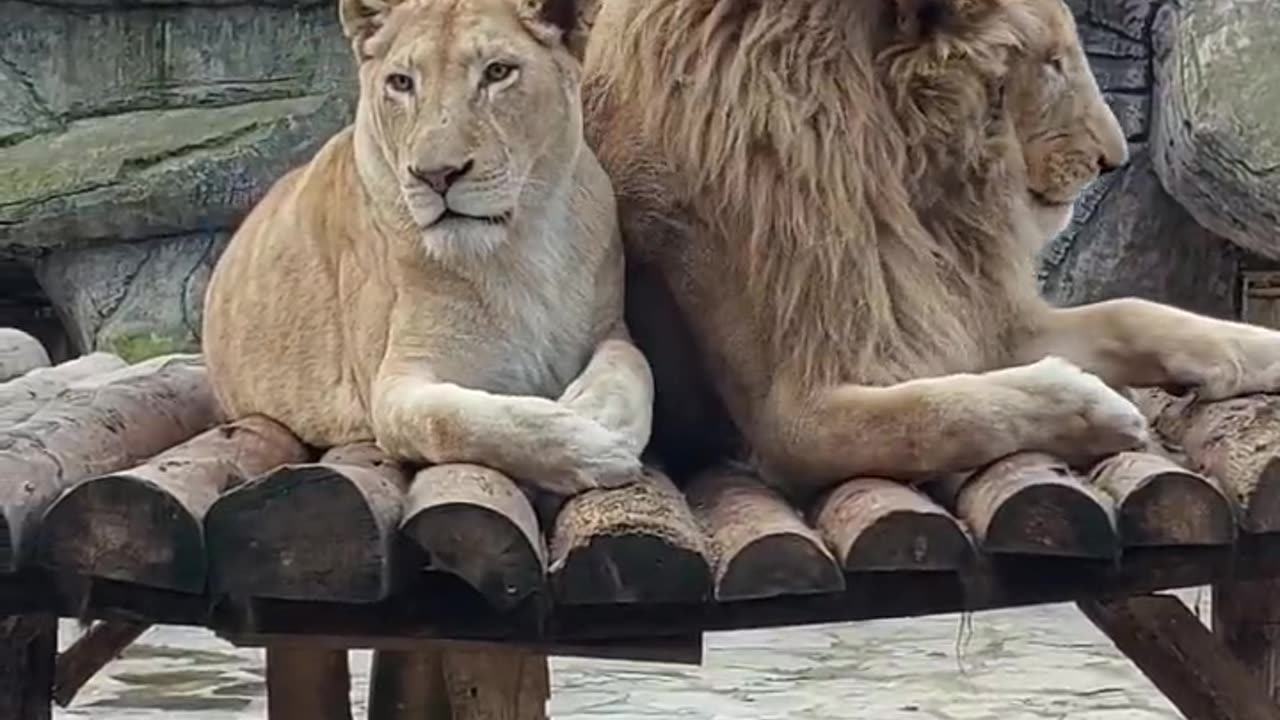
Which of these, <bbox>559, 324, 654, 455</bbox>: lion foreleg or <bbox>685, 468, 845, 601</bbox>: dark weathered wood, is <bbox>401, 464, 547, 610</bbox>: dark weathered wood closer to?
<bbox>685, 468, 845, 601</bbox>: dark weathered wood

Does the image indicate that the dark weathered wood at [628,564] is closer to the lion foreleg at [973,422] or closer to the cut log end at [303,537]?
the cut log end at [303,537]

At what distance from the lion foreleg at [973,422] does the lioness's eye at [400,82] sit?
0.61 m

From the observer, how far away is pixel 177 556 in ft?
6.82

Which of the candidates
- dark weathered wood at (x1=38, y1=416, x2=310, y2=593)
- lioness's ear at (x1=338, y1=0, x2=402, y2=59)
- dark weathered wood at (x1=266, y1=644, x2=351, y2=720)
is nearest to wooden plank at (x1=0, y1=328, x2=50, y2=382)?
dark weathered wood at (x1=266, y1=644, x2=351, y2=720)

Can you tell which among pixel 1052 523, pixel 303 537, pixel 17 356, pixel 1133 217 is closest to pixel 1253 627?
pixel 1052 523

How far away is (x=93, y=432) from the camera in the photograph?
274 centimetres

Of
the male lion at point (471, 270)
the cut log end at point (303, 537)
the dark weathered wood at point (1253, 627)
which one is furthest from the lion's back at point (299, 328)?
the dark weathered wood at point (1253, 627)

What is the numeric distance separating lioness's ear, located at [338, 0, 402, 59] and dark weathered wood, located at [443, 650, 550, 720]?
91cm

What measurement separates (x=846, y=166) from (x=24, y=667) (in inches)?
47.2

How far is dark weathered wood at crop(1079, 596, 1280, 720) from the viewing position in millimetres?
3139

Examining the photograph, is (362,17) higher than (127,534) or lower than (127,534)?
higher

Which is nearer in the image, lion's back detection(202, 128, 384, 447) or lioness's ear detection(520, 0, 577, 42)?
lioness's ear detection(520, 0, 577, 42)

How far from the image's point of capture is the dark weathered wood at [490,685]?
304 cm

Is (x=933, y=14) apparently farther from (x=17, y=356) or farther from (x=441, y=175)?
(x=17, y=356)
